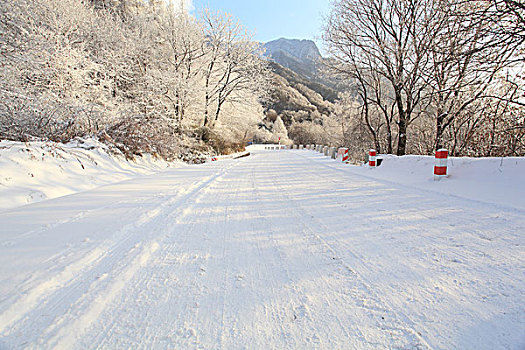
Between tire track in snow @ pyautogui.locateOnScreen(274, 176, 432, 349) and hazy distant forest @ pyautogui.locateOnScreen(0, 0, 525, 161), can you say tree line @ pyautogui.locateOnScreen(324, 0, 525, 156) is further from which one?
tire track in snow @ pyautogui.locateOnScreen(274, 176, 432, 349)

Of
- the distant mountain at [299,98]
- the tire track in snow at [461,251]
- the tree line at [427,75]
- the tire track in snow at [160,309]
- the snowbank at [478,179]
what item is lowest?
the tire track in snow at [160,309]

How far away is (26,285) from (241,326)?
1.60 meters

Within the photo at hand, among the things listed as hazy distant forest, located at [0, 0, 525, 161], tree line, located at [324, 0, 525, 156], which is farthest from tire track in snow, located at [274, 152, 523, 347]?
tree line, located at [324, 0, 525, 156]

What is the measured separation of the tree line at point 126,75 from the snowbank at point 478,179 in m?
9.45

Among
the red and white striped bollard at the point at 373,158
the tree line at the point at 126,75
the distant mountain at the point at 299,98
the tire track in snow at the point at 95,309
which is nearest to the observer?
the tire track in snow at the point at 95,309

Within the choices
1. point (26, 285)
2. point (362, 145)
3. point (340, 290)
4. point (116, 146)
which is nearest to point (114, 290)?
point (26, 285)

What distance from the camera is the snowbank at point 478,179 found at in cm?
408

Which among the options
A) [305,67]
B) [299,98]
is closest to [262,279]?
[299,98]

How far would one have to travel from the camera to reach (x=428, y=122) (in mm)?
14289

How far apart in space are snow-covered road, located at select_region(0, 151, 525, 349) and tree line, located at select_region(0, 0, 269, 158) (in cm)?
563

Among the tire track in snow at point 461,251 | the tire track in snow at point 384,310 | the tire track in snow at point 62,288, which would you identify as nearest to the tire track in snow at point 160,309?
the tire track in snow at point 62,288

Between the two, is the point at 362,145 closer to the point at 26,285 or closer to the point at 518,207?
the point at 518,207

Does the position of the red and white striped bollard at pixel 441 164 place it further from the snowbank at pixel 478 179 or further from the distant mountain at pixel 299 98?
the distant mountain at pixel 299 98

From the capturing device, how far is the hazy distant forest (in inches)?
262
